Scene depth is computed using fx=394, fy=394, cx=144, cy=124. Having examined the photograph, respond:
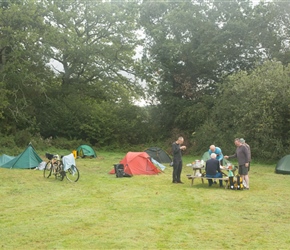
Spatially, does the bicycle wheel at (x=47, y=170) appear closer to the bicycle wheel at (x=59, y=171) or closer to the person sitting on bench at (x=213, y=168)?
the bicycle wheel at (x=59, y=171)

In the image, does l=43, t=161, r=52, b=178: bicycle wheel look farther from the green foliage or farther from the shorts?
the green foliage

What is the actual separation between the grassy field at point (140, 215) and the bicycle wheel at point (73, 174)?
354 millimetres

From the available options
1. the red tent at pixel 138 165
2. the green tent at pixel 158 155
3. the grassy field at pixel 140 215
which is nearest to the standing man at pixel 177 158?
the grassy field at pixel 140 215

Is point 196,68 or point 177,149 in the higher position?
point 196,68

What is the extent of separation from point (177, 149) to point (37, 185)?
4.90m

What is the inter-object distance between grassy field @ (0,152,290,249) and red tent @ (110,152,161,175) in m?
1.81

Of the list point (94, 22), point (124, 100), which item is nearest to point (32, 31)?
point (94, 22)

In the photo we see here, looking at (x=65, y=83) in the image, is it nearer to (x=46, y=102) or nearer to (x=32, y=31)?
(x=46, y=102)

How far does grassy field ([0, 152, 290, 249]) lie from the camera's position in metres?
6.64

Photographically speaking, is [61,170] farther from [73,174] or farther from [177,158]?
[177,158]

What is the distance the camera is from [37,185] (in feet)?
43.3

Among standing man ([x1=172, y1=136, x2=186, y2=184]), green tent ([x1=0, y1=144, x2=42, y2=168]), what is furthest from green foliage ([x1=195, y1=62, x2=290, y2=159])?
green tent ([x1=0, y1=144, x2=42, y2=168])

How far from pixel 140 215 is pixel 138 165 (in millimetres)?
7804

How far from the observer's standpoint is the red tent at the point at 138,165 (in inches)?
637
